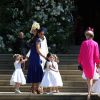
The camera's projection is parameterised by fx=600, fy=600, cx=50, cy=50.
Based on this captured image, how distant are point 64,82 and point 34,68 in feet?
16.6

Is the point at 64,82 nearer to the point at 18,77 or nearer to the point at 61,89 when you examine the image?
the point at 61,89

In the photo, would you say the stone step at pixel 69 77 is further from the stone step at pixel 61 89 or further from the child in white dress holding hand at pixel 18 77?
the child in white dress holding hand at pixel 18 77

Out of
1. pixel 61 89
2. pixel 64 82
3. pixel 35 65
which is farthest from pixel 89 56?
pixel 64 82

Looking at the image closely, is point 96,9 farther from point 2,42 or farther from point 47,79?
point 47,79

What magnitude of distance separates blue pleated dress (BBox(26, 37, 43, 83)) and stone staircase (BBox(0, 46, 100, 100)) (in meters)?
0.67

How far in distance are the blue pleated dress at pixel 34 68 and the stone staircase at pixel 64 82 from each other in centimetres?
67

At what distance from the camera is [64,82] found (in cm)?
2036

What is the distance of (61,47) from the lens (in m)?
27.8

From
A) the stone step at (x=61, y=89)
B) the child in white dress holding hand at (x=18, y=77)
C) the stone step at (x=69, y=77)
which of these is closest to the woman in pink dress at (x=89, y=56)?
the child in white dress holding hand at (x=18, y=77)

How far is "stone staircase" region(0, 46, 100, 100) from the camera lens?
1471 centimetres

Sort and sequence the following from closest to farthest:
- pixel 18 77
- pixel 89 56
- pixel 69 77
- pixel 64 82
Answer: pixel 89 56
pixel 18 77
pixel 64 82
pixel 69 77

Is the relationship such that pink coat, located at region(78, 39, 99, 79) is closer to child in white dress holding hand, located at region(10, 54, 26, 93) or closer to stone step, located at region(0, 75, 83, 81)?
child in white dress holding hand, located at region(10, 54, 26, 93)

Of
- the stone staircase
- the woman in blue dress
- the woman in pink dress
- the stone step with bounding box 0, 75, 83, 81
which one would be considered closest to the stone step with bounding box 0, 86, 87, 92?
the stone staircase

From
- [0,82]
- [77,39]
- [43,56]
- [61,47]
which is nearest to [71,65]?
Result: [0,82]
